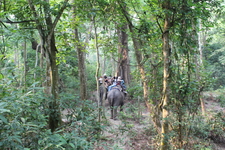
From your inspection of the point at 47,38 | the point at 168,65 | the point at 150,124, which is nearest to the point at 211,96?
the point at 150,124

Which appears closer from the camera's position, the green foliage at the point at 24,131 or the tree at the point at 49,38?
the green foliage at the point at 24,131

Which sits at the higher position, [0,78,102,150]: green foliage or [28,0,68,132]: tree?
[28,0,68,132]: tree

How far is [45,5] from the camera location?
11.5 ft

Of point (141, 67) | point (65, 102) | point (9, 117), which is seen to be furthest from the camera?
point (141, 67)

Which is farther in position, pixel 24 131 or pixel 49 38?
pixel 49 38

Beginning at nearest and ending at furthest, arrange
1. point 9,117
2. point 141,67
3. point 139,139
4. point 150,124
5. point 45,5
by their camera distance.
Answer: point 9,117
point 45,5
point 141,67
point 139,139
point 150,124

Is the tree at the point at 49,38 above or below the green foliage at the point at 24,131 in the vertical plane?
above

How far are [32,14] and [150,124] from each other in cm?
521

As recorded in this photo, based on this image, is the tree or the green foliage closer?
the green foliage

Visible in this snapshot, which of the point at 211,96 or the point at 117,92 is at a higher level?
the point at 117,92

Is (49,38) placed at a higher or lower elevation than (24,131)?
higher

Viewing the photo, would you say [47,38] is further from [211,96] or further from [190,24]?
[211,96]

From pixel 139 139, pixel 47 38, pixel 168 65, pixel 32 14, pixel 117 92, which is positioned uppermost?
pixel 32 14

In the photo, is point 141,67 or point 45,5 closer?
point 45,5
